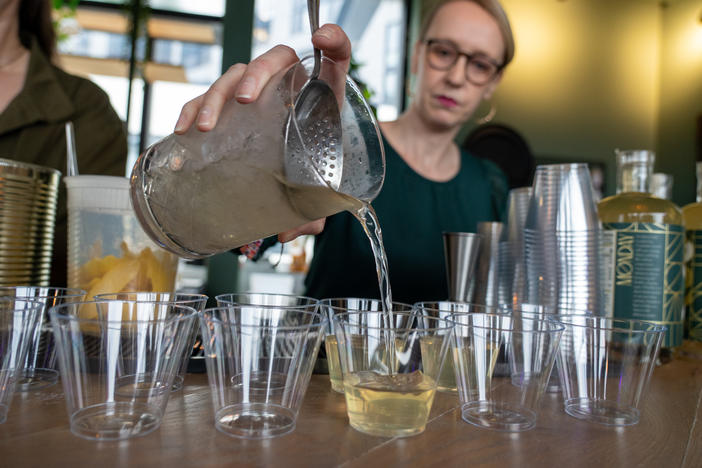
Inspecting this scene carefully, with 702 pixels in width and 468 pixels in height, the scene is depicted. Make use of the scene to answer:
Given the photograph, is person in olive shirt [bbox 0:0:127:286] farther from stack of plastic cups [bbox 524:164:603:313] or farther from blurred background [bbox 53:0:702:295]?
blurred background [bbox 53:0:702:295]

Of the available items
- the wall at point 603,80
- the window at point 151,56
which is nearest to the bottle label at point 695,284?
the wall at point 603,80

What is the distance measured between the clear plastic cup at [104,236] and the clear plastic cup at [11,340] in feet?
0.93

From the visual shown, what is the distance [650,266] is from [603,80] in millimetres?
3926

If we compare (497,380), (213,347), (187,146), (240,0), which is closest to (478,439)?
(497,380)

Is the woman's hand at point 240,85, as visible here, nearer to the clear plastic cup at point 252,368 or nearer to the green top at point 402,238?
the clear plastic cup at point 252,368

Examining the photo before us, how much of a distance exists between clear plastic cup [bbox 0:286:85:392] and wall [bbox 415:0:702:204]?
363cm

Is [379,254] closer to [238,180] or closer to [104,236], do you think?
[238,180]

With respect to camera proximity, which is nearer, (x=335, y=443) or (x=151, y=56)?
(x=335, y=443)

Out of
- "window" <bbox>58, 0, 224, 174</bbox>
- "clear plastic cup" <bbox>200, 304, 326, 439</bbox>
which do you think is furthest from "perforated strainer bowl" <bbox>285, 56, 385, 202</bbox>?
"window" <bbox>58, 0, 224, 174</bbox>

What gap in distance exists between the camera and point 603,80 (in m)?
4.22

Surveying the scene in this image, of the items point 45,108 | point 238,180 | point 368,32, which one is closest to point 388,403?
point 238,180

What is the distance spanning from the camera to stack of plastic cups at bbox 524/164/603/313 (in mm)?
783

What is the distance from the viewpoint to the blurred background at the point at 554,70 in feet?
13.0

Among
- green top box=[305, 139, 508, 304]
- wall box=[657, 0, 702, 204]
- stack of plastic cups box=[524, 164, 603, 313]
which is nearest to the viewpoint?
stack of plastic cups box=[524, 164, 603, 313]
